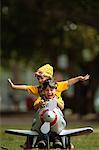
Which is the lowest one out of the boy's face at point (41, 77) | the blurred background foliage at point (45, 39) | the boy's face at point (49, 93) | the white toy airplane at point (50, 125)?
the white toy airplane at point (50, 125)

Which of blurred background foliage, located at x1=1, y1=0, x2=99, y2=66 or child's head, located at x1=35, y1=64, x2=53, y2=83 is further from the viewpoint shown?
blurred background foliage, located at x1=1, y1=0, x2=99, y2=66

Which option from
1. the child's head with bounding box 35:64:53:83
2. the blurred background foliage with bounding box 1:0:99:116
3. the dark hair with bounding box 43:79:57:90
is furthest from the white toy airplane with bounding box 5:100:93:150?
the blurred background foliage with bounding box 1:0:99:116

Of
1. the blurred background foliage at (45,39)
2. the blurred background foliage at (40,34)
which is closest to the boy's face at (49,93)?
the blurred background foliage at (40,34)

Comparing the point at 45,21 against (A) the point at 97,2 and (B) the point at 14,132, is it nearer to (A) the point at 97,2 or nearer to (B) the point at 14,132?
(A) the point at 97,2

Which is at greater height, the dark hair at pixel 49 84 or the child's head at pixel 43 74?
the child's head at pixel 43 74

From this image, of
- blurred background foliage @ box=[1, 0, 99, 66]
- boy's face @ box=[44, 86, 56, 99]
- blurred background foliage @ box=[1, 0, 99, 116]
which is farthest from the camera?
blurred background foliage @ box=[1, 0, 99, 116]

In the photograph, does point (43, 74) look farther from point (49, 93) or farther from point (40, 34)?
point (40, 34)

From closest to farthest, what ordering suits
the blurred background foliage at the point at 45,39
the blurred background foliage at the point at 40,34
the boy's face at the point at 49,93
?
the boy's face at the point at 49,93, the blurred background foliage at the point at 40,34, the blurred background foliage at the point at 45,39

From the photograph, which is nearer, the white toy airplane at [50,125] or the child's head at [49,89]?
the white toy airplane at [50,125]

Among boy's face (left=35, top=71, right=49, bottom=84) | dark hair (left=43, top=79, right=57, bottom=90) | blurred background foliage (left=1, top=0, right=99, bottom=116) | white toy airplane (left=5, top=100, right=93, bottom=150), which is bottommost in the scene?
white toy airplane (left=5, top=100, right=93, bottom=150)

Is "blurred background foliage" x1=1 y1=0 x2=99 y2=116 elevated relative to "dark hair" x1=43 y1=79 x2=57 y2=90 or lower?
elevated

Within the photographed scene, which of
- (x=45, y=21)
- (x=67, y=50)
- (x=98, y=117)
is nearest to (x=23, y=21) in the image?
(x=45, y=21)

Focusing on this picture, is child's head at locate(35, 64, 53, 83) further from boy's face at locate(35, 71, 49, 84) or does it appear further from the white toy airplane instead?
the white toy airplane

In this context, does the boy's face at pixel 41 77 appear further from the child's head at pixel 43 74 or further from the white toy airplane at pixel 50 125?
the white toy airplane at pixel 50 125
